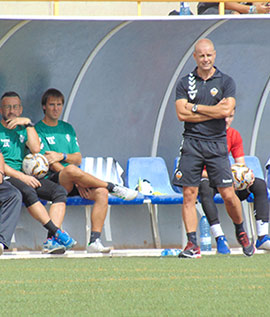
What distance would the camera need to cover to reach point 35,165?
8.47 meters

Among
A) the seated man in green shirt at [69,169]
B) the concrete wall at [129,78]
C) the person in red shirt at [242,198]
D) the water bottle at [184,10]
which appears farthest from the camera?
the water bottle at [184,10]

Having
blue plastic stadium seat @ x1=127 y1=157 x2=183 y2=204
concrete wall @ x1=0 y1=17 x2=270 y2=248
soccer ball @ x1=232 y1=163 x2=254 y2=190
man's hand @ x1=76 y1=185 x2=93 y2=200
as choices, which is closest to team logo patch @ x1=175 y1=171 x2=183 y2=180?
soccer ball @ x1=232 y1=163 x2=254 y2=190

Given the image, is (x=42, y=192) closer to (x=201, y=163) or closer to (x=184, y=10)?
(x=201, y=163)

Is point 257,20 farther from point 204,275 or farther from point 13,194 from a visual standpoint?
point 204,275

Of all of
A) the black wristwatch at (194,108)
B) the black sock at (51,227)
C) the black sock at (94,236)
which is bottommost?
the black sock at (94,236)

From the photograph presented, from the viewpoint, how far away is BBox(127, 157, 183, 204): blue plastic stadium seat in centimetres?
991

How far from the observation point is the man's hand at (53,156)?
348 inches

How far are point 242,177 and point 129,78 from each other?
2469mm

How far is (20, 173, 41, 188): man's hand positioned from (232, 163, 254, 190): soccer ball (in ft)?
6.41

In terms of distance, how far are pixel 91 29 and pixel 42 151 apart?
1.50 m

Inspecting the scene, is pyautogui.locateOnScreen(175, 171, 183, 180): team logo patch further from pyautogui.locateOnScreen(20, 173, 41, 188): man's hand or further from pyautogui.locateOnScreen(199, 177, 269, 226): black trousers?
pyautogui.locateOnScreen(20, 173, 41, 188): man's hand

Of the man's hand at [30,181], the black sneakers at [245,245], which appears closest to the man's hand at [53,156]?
the man's hand at [30,181]

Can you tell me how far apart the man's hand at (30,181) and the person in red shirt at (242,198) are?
5.31 feet

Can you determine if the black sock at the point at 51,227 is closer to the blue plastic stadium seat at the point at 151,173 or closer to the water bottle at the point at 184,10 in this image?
the blue plastic stadium seat at the point at 151,173
